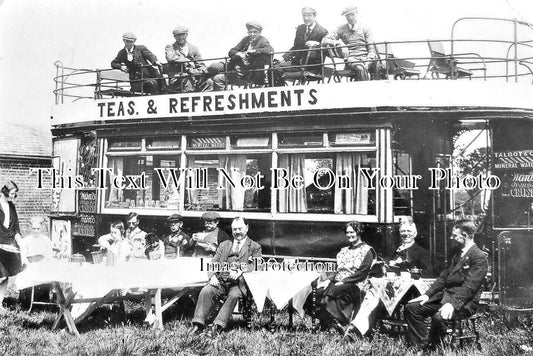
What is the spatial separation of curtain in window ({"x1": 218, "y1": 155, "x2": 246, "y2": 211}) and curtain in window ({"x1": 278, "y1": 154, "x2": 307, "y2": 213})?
1.94 ft

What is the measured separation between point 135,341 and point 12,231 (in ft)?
9.11

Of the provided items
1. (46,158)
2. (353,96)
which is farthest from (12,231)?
(46,158)

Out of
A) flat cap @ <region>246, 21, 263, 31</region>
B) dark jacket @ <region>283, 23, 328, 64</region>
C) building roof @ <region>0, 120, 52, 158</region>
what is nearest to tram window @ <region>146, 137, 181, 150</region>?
flat cap @ <region>246, 21, 263, 31</region>

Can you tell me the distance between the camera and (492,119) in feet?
21.2

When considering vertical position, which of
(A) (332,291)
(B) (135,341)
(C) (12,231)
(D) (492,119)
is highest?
(D) (492,119)

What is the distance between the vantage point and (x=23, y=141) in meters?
15.8

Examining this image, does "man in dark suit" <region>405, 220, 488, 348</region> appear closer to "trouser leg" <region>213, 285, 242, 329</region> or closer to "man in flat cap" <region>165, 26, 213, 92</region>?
"trouser leg" <region>213, 285, 242, 329</region>

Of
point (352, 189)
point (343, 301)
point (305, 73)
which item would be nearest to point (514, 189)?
point (352, 189)

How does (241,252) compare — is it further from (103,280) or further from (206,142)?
(206,142)

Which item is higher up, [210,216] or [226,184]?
[226,184]

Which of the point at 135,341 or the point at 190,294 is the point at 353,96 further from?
the point at 135,341

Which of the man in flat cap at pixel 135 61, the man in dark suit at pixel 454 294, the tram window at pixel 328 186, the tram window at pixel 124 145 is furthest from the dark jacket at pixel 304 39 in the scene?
the man in dark suit at pixel 454 294

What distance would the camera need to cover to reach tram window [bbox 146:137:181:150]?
7.66 meters

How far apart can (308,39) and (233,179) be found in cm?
209
